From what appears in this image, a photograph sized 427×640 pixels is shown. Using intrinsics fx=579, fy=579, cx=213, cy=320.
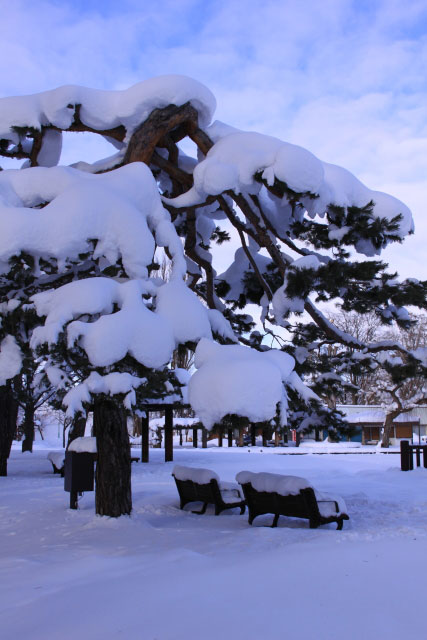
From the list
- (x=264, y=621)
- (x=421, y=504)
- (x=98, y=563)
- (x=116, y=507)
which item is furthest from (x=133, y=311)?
(x=421, y=504)

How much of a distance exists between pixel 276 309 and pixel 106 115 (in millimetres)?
3809

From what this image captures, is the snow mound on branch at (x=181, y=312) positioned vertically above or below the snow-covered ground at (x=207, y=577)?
above

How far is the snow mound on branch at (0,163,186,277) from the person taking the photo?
5.78 meters

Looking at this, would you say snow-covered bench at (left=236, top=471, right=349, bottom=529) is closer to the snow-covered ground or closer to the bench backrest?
the bench backrest

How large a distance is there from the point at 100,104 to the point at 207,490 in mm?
6203

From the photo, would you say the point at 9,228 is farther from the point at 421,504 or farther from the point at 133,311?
the point at 421,504

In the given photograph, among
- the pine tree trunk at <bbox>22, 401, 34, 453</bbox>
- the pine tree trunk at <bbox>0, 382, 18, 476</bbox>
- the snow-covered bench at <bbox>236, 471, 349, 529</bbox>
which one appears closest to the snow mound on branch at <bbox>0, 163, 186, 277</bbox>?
the snow-covered bench at <bbox>236, 471, 349, 529</bbox>

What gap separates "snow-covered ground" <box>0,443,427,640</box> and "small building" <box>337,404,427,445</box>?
3412 cm

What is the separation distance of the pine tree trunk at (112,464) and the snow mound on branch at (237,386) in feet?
8.92

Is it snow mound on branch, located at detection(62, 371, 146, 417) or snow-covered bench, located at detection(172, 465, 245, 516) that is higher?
snow mound on branch, located at detection(62, 371, 146, 417)

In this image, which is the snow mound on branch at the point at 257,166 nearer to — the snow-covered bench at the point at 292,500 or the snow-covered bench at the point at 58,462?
the snow-covered bench at the point at 292,500

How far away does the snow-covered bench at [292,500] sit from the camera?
7.67m

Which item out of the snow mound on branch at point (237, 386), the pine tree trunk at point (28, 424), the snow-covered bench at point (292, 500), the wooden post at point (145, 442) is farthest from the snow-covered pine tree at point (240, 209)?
the pine tree trunk at point (28, 424)

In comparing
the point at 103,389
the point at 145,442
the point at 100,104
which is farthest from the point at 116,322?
the point at 145,442
